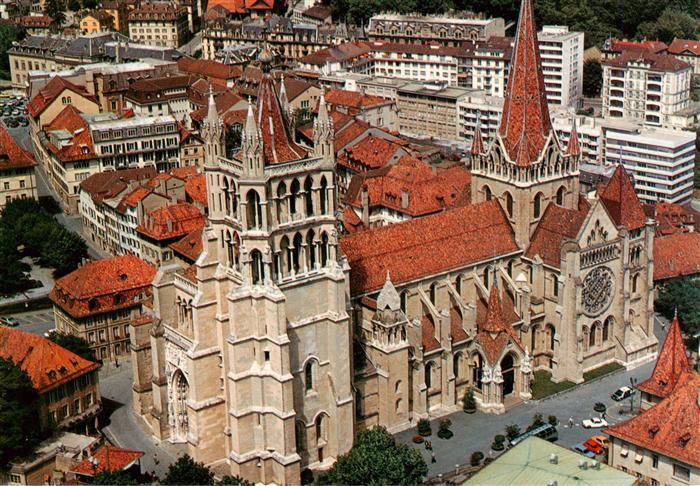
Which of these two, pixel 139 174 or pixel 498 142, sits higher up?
pixel 498 142

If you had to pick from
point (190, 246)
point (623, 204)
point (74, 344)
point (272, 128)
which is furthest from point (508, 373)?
point (74, 344)

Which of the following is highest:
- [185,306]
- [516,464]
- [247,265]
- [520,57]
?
[520,57]

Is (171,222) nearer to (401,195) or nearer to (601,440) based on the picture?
(401,195)

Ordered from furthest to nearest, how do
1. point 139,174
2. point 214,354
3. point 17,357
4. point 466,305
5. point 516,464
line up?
1. point 139,174
2. point 466,305
3. point 17,357
4. point 214,354
5. point 516,464

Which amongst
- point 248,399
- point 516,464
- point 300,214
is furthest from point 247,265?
point 516,464

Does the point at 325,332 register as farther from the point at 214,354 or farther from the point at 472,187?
the point at 472,187

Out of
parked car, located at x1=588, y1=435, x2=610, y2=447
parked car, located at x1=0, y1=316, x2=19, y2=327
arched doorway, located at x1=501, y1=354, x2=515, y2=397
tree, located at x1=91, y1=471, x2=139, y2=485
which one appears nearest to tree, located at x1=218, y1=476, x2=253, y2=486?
tree, located at x1=91, y1=471, x2=139, y2=485

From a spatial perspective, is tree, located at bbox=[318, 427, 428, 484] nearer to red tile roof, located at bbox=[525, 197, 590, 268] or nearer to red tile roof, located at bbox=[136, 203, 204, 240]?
red tile roof, located at bbox=[525, 197, 590, 268]

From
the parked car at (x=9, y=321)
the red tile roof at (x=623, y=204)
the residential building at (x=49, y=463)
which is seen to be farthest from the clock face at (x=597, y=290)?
the parked car at (x=9, y=321)
